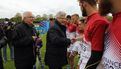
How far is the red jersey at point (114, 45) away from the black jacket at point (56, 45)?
180cm

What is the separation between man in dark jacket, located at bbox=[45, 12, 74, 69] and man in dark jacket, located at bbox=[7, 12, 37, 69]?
1.66ft

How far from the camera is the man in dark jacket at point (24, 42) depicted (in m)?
2.99

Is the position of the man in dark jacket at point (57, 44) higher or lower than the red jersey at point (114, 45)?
lower

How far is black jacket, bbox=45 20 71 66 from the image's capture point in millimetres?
2953

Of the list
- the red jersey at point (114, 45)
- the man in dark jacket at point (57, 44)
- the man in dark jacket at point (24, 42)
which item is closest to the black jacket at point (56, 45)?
the man in dark jacket at point (57, 44)

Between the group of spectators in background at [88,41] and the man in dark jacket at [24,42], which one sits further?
the man in dark jacket at [24,42]

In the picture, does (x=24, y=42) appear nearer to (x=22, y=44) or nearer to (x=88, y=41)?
(x=22, y=44)

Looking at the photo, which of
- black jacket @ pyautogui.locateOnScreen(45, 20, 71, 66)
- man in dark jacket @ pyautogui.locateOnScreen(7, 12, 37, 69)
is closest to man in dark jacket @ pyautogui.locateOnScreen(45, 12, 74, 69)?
black jacket @ pyautogui.locateOnScreen(45, 20, 71, 66)

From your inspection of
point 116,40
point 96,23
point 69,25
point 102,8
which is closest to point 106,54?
point 116,40

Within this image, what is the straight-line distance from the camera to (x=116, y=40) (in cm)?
105

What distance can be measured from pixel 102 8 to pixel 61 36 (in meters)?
1.89

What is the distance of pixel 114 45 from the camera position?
1084mm

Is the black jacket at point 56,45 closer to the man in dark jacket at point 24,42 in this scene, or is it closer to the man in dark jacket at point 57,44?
the man in dark jacket at point 57,44

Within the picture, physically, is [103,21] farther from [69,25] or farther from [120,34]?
[69,25]
